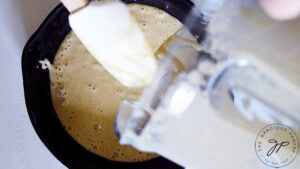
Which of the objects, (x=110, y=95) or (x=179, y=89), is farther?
(x=110, y=95)

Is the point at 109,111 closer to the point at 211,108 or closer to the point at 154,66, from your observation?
the point at 154,66

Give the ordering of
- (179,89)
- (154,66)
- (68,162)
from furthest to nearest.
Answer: (68,162), (154,66), (179,89)

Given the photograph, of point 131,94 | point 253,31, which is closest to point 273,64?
point 253,31
